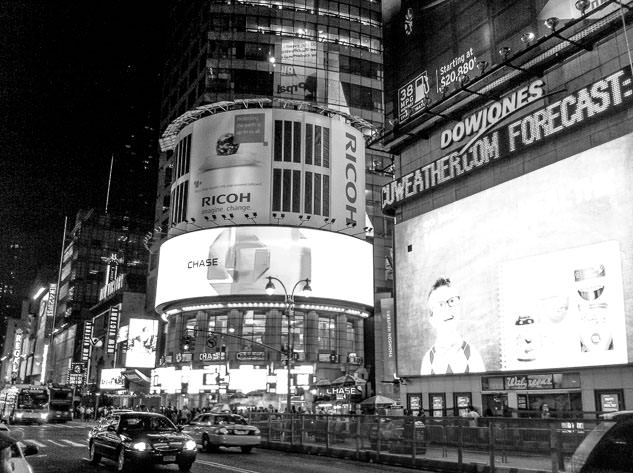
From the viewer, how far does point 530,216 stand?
2808 cm

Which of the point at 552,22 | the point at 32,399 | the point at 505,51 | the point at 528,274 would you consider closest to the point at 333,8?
the point at 505,51

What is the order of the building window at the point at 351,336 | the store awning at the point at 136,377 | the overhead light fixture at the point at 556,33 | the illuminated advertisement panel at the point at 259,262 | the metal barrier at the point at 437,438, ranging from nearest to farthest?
1. the metal barrier at the point at 437,438
2. the overhead light fixture at the point at 556,33
3. the illuminated advertisement panel at the point at 259,262
4. the building window at the point at 351,336
5. the store awning at the point at 136,377

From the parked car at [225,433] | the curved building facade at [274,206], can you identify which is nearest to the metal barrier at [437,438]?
the parked car at [225,433]

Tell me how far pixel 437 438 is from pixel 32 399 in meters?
46.9

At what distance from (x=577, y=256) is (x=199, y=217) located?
50.6m

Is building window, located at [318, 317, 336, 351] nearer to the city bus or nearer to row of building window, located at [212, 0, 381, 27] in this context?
the city bus

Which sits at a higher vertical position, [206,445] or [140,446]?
[140,446]

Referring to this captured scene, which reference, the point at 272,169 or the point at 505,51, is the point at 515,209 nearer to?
the point at 505,51

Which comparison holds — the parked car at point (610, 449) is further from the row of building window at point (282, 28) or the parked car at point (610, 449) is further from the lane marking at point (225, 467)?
the row of building window at point (282, 28)

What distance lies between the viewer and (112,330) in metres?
95.6

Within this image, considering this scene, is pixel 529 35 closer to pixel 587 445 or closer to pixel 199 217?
pixel 587 445

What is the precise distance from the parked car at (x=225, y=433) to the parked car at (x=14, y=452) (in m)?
14.5

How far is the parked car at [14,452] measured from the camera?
22.8ft

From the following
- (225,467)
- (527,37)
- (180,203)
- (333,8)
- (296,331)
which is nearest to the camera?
(225,467)
